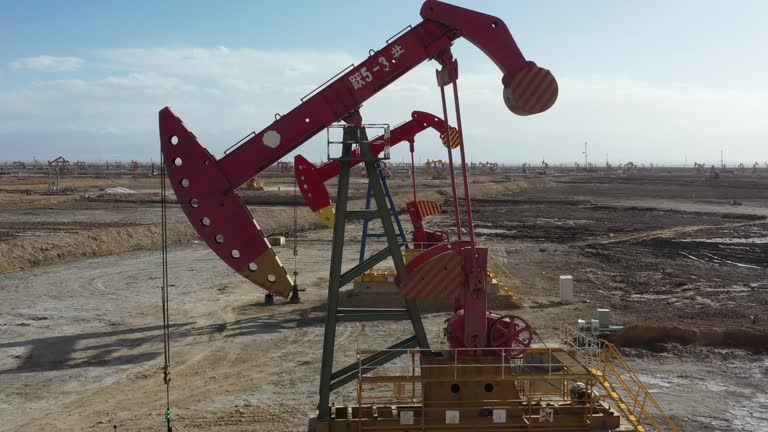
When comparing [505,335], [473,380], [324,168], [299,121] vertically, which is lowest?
[473,380]

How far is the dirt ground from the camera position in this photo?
453 inches

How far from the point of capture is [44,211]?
45750mm

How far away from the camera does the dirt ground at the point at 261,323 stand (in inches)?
453

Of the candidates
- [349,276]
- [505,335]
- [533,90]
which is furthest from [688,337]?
[349,276]

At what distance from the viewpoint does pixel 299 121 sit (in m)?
11.6

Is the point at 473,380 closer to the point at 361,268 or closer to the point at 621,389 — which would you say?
the point at 361,268

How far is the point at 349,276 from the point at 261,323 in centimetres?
920

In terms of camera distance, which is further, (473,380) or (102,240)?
(102,240)

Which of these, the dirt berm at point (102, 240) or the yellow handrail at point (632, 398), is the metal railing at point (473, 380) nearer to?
the yellow handrail at point (632, 398)

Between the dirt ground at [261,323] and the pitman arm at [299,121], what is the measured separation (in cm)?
259

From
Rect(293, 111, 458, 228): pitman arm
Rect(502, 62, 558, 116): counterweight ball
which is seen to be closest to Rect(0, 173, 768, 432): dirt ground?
Rect(293, 111, 458, 228): pitman arm

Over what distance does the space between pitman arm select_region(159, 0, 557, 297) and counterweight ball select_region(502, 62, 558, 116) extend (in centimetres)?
1

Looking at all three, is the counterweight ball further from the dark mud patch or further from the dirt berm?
the dirt berm

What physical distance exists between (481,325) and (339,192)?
94.2 inches
